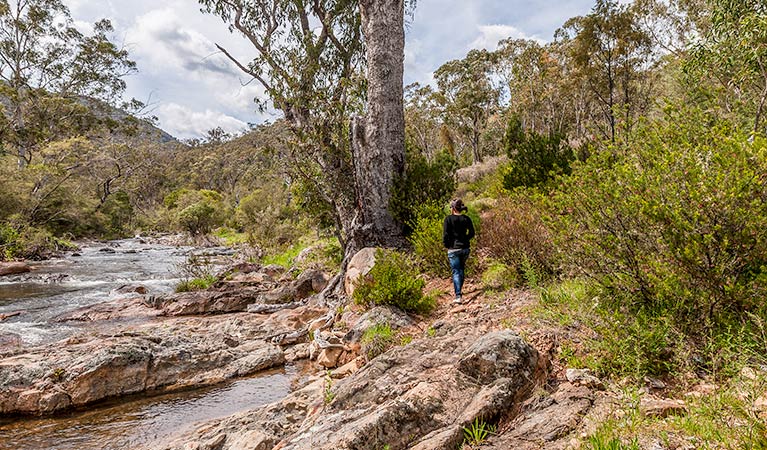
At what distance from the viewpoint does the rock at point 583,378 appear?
295 centimetres

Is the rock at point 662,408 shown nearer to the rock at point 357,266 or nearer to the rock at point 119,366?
the rock at point 119,366

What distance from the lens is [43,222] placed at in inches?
969

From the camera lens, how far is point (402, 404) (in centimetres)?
291

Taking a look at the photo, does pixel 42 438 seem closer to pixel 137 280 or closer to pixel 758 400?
pixel 758 400

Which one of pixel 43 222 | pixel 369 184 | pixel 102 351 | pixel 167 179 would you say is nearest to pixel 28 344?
pixel 102 351

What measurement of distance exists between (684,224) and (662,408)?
1.35 m

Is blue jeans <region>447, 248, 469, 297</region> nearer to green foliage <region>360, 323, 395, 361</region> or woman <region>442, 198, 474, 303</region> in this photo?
woman <region>442, 198, 474, 303</region>

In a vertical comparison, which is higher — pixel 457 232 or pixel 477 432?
pixel 457 232

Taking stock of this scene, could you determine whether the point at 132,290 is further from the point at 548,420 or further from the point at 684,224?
the point at 684,224

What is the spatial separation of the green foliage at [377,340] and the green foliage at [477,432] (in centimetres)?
243

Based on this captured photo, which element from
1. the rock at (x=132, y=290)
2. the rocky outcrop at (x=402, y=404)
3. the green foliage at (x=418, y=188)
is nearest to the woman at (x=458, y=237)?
the rocky outcrop at (x=402, y=404)

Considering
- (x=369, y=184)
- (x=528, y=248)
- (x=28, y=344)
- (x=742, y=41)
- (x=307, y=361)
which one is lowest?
(x=307, y=361)

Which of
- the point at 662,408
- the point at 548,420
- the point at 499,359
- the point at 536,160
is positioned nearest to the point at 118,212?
the point at 536,160

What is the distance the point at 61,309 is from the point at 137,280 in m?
4.47
